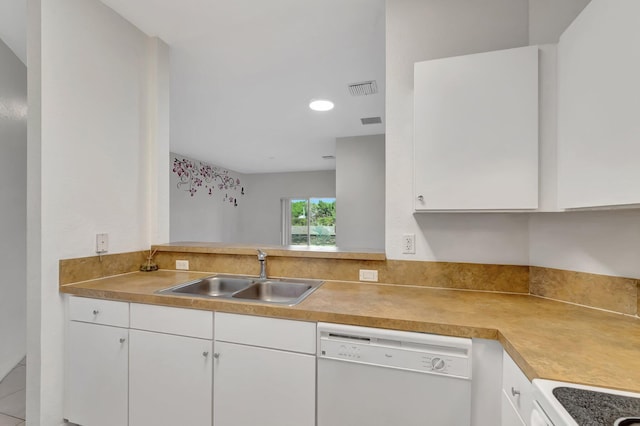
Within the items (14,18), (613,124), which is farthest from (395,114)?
(14,18)

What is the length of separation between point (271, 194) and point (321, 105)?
4.49 m

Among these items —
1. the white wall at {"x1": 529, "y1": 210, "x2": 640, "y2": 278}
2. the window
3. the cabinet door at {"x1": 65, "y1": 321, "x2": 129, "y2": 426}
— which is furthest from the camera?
the window

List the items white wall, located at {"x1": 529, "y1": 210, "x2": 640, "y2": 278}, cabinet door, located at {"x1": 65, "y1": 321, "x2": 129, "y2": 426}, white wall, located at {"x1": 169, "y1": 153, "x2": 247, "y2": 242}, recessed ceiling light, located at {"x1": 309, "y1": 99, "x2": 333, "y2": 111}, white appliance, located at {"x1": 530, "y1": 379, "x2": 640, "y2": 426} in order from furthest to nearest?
white wall, located at {"x1": 169, "y1": 153, "x2": 247, "y2": 242}
recessed ceiling light, located at {"x1": 309, "y1": 99, "x2": 333, "y2": 111}
cabinet door, located at {"x1": 65, "y1": 321, "x2": 129, "y2": 426}
white wall, located at {"x1": 529, "y1": 210, "x2": 640, "y2": 278}
white appliance, located at {"x1": 530, "y1": 379, "x2": 640, "y2": 426}

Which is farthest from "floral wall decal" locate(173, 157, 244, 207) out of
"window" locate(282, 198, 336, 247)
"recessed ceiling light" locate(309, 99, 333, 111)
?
"recessed ceiling light" locate(309, 99, 333, 111)

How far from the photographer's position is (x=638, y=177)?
835mm

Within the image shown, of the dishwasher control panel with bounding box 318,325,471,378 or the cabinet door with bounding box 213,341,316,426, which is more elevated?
the dishwasher control panel with bounding box 318,325,471,378

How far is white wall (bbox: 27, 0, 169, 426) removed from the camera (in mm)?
1499

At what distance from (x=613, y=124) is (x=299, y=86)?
2270mm

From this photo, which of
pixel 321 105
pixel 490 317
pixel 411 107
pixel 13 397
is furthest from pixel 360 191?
pixel 13 397

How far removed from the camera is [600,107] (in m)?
0.97

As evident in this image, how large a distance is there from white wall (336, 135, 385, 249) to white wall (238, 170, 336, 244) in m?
2.55

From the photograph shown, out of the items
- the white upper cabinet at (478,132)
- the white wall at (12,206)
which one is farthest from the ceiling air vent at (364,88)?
the white wall at (12,206)

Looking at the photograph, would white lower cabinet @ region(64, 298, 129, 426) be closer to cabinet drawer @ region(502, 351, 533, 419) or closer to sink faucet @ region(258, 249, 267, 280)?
sink faucet @ region(258, 249, 267, 280)

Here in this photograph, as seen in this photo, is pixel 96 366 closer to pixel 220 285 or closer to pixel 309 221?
pixel 220 285
